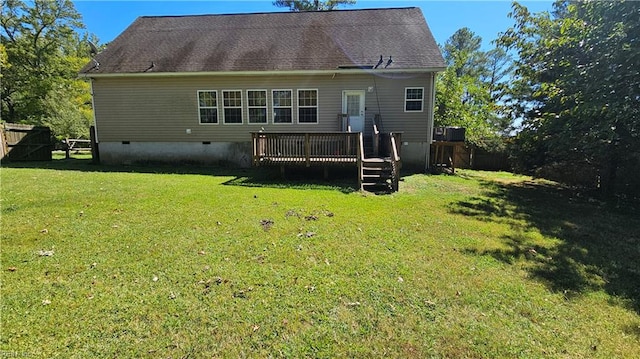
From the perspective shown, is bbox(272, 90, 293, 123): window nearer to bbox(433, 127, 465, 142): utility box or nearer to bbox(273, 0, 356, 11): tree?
bbox(433, 127, 465, 142): utility box

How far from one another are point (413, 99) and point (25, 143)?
17.0m

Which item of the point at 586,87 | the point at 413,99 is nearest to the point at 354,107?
the point at 413,99

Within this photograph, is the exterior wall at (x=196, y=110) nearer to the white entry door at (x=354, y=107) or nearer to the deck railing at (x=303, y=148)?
the white entry door at (x=354, y=107)

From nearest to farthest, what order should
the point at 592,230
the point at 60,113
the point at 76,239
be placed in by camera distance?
the point at 76,239 → the point at 592,230 → the point at 60,113

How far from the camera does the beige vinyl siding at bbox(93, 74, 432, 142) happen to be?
39.6ft

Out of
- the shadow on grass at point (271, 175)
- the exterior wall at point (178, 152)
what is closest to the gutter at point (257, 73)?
the exterior wall at point (178, 152)

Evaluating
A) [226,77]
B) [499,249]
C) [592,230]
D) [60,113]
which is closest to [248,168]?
[226,77]

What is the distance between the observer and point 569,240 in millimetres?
5180

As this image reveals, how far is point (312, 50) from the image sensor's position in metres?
13.0

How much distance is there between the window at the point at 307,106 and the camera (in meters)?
12.5

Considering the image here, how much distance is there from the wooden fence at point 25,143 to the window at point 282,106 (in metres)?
11.1

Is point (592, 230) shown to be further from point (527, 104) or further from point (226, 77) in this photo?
point (226, 77)

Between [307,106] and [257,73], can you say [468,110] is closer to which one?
[307,106]

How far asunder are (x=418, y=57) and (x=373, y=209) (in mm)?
8262
